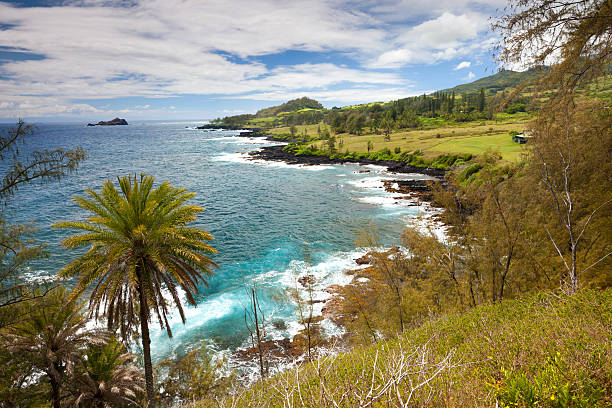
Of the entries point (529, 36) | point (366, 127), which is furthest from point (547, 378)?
point (366, 127)

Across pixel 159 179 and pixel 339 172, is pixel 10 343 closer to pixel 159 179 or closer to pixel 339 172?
pixel 159 179

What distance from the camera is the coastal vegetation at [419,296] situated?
6.27 m

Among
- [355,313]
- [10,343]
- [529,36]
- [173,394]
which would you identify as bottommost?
[173,394]

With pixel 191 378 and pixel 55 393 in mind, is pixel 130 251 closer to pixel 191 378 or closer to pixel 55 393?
pixel 55 393

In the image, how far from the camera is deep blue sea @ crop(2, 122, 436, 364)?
25.2 metres

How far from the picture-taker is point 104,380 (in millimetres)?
15195

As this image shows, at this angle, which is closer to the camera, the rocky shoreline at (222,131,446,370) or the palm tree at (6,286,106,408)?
the palm tree at (6,286,106,408)

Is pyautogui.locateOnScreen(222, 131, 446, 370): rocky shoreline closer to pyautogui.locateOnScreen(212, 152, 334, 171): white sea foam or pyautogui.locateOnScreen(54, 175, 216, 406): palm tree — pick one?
pyautogui.locateOnScreen(212, 152, 334, 171): white sea foam

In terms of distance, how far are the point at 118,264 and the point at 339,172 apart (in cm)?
7031

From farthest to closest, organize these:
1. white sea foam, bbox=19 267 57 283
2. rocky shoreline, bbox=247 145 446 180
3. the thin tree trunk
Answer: rocky shoreline, bbox=247 145 446 180 → white sea foam, bbox=19 267 57 283 → the thin tree trunk

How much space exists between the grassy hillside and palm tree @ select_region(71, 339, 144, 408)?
9.87 m

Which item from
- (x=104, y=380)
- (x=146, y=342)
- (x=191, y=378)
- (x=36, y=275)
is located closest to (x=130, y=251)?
(x=146, y=342)

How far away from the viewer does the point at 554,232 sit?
→ 16281mm

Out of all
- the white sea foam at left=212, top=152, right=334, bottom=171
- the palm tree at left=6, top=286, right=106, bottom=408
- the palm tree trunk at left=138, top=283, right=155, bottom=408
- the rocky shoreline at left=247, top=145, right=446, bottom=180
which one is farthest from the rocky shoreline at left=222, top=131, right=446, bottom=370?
the palm tree at left=6, top=286, right=106, bottom=408
